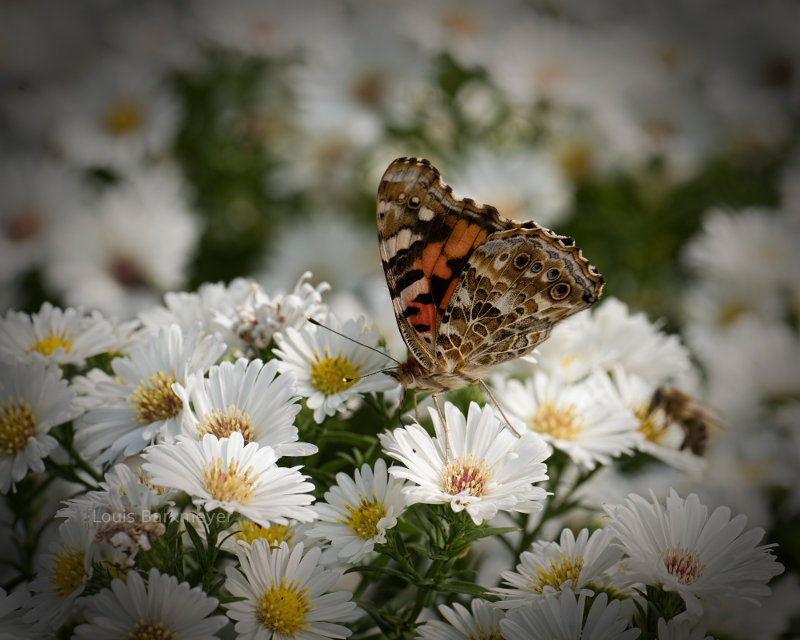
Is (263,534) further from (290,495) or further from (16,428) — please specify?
(16,428)

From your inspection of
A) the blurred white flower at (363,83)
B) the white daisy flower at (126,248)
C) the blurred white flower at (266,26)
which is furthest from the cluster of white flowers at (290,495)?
the blurred white flower at (266,26)

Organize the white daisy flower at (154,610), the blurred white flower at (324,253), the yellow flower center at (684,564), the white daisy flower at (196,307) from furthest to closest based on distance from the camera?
the blurred white flower at (324,253) < the white daisy flower at (196,307) < the yellow flower center at (684,564) < the white daisy flower at (154,610)

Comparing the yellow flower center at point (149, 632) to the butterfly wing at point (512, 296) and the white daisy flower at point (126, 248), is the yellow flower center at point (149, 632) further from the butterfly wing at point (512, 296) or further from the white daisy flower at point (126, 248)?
the white daisy flower at point (126, 248)

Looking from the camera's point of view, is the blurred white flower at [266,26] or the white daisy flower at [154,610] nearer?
the white daisy flower at [154,610]

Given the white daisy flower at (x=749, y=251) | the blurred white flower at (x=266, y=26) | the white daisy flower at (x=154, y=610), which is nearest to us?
the white daisy flower at (x=154, y=610)

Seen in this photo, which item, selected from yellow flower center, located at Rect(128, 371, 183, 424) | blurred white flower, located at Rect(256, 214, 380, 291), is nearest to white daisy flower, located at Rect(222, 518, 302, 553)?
yellow flower center, located at Rect(128, 371, 183, 424)

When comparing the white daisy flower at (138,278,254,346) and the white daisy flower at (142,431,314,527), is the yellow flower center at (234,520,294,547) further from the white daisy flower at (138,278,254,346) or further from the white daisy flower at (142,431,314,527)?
the white daisy flower at (138,278,254,346)
